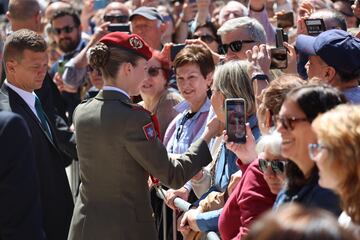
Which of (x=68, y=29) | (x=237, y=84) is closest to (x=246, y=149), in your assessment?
(x=237, y=84)

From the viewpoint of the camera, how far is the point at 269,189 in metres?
4.00

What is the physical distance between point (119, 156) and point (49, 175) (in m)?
0.88

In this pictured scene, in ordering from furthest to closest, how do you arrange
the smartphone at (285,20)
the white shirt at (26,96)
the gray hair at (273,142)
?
the smartphone at (285,20), the white shirt at (26,96), the gray hair at (273,142)

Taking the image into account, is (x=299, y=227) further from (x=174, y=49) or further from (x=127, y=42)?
(x=174, y=49)

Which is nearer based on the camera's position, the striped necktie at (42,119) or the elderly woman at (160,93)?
the striped necktie at (42,119)

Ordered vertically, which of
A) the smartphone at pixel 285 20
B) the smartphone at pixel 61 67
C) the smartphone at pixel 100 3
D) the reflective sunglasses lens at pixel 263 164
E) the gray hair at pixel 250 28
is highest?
the reflective sunglasses lens at pixel 263 164

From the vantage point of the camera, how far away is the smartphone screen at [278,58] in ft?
17.9

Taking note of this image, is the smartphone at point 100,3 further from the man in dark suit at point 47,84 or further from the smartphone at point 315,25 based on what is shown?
the smartphone at point 315,25

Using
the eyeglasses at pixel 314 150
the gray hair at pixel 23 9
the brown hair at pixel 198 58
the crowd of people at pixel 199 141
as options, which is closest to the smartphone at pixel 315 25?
the crowd of people at pixel 199 141

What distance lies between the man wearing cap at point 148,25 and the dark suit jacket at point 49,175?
254 centimetres

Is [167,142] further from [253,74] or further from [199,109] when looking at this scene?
[253,74]

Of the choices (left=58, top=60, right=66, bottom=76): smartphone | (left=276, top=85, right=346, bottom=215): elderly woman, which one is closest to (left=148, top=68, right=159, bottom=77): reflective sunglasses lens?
(left=58, top=60, right=66, bottom=76): smartphone

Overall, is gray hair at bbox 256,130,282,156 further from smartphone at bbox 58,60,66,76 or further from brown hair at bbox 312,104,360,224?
smartphone at bbox 58,60,66,76

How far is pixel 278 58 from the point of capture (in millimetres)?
5457
